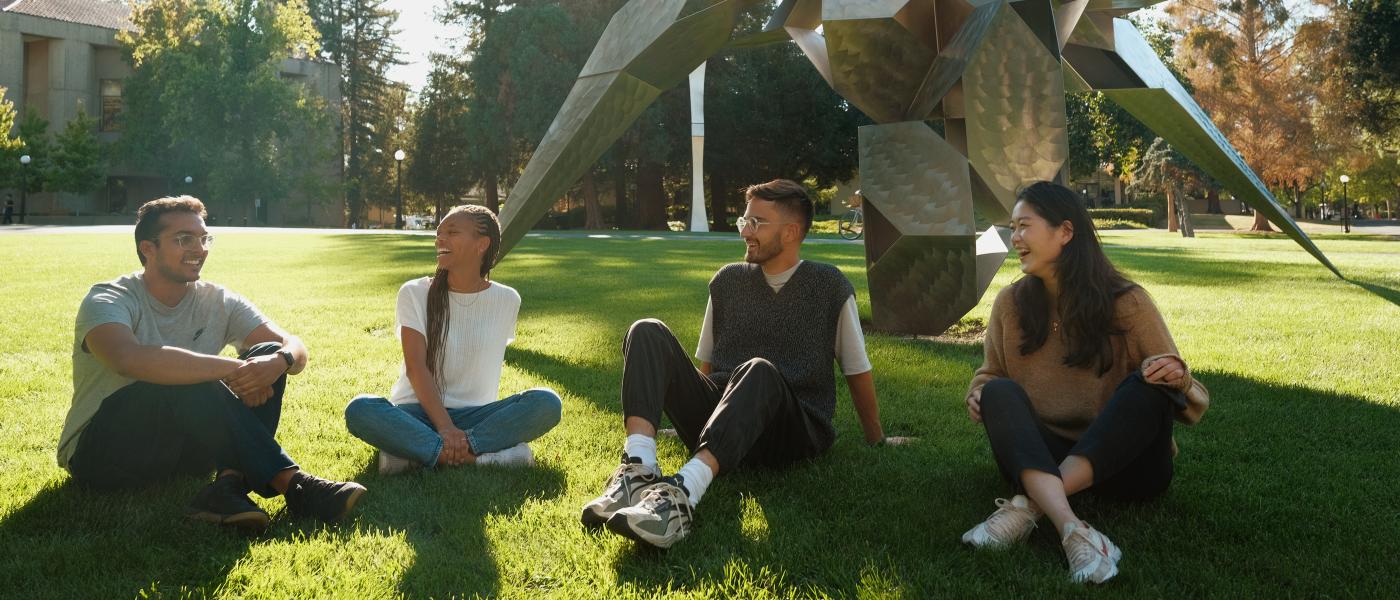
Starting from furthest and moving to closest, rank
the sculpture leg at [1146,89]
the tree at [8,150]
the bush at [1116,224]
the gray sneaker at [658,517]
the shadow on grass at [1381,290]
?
the bush at [1116,224]
the tree at [8,150]
the shadow on grass at [1381,290]
the sculpture leg at [1146,89]
the gray sneaker at [658,517]

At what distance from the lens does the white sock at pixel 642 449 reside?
3.20m

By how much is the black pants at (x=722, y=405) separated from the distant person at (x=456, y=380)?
623 mm

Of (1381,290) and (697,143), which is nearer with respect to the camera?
(1381,290)

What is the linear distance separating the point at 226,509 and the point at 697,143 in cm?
2622

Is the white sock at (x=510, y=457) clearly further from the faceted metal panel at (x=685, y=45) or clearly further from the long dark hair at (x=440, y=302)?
the faceted metal panel at (x=685, y=45)

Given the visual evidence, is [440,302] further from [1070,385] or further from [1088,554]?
[1088,554]

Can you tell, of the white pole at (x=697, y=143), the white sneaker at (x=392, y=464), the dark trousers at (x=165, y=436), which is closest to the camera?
the dark trousers at (x=165, y=436)

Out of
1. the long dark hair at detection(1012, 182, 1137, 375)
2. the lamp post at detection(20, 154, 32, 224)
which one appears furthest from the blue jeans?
the lamp post at detection(20, 154, 32, 224)

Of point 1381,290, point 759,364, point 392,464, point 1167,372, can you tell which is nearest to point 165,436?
point 392,464

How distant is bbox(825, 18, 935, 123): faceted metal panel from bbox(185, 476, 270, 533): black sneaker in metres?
4.12

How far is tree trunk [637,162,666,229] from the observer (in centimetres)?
3653

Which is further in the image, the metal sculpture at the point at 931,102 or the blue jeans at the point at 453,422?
the metal sculpture at the point at 931,102

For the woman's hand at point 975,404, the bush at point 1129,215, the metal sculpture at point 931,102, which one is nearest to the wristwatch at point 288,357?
the woman's hand at point 975,404

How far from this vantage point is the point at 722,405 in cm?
324
